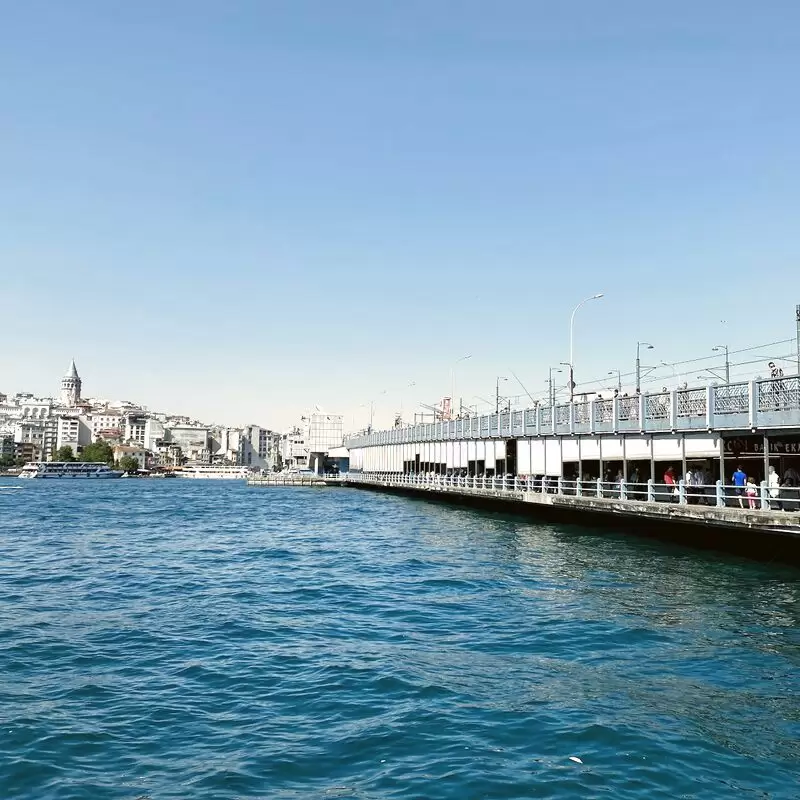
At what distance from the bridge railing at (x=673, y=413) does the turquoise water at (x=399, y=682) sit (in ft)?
20.1

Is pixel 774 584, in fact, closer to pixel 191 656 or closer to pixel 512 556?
pixel 512 556

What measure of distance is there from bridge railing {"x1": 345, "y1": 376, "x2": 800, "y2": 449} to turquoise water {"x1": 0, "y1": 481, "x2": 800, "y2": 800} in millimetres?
6131

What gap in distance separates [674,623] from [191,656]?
35.6 ft

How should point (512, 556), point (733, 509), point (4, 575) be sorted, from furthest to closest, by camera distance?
point (512, 556) → point (733, 509) → point (4, 575)

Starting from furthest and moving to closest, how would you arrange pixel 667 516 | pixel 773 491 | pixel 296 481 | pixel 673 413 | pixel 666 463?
pixel 296 481 → pixel 666 463 → pixel 673 413 → pixel 667 516 → pixel 773 491

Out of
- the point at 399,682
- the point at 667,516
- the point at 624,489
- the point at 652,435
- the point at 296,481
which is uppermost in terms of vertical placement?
the point at 652,435

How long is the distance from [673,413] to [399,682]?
26.8 meters

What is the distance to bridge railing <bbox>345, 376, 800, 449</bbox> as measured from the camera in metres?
29.3

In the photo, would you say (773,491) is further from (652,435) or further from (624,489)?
(652,435)

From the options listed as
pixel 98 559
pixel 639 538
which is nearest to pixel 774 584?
pixel 639 538

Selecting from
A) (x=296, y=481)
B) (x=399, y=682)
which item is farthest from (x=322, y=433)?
(x=399, y=682)

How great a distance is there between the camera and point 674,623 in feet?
59.3

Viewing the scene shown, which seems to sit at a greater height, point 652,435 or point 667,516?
point 652,435

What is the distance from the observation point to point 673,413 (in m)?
36.0
